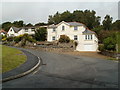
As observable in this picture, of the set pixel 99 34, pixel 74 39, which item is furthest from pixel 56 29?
pixel 99 34

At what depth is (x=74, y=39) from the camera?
39688 mm

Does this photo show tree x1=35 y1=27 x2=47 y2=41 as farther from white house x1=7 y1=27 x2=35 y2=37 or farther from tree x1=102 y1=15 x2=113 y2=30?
tree x1=102 y1=15 x2=113 y2=30

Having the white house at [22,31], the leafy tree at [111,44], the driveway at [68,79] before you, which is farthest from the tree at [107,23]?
the driveway at [68,79]

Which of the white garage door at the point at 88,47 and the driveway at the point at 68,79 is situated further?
the white garage door at the point at 88,47

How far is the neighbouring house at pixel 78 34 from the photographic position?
37.9 m

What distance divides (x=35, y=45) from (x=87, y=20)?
39.7 metres

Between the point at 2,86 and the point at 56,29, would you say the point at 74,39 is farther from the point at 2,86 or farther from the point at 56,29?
the point at 2,86

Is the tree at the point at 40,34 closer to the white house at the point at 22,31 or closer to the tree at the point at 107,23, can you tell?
the white house at the point at 22,31

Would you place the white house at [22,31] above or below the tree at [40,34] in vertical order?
above

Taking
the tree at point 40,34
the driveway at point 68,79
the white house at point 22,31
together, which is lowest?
the driveway at point 68,79

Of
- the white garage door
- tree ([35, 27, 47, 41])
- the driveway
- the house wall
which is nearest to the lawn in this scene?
the driveway

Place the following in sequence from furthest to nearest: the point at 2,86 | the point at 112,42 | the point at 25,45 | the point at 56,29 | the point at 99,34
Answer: the point at 99,34 < the point at 56,29 < the point at 25,45 < the point at 112,42 < the point at 2,86

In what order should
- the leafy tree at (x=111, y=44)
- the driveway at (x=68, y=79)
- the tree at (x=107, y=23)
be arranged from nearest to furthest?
1. the driveway at (x=68, y=79)
2. the leafy tree at (x=111, y=44)
3. the tree at (x=107, y=23)

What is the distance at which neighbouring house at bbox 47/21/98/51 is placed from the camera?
3791cm
